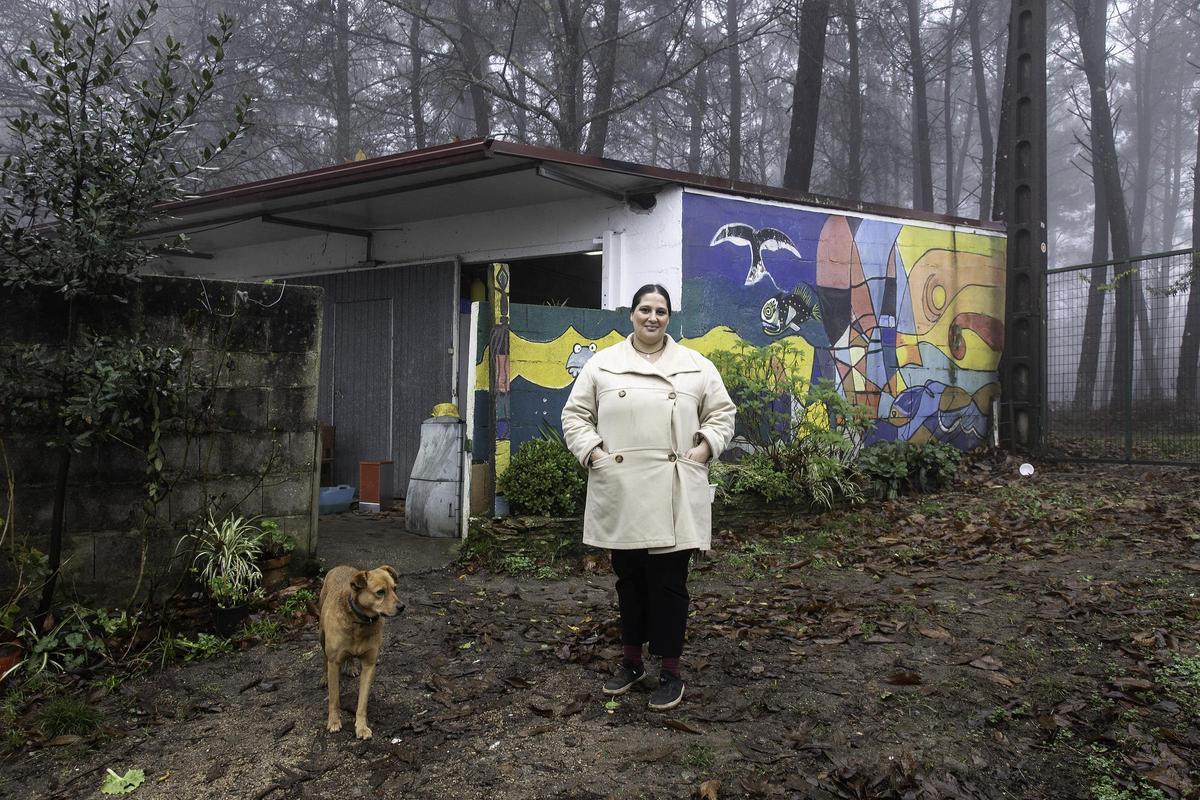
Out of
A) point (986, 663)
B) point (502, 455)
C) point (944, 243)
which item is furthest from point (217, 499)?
point (944, 243)

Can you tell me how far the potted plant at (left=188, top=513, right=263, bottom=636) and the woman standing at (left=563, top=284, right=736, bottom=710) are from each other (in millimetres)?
2234

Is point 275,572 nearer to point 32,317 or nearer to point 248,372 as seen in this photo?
point 248,372

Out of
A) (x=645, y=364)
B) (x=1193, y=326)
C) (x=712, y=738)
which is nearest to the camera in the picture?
(x=712, y=738)

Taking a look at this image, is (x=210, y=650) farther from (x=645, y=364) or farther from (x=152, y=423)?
(x=645, y=364)

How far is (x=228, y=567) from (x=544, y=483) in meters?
2.42

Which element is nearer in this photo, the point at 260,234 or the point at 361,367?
the point at 361,367

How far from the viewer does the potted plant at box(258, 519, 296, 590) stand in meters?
5.07

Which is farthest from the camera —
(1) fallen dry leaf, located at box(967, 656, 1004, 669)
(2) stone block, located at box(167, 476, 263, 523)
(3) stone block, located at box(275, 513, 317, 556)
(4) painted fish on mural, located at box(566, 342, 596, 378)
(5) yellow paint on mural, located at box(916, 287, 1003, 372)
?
(5) yellow paint on mural, located at box(916, 287, 1003, 372)

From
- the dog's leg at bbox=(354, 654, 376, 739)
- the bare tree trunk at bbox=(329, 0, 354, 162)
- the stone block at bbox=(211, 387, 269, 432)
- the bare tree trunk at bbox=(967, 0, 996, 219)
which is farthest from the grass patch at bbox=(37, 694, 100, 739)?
the bare tree trunk at bbox=(967, 0, 996, 219)

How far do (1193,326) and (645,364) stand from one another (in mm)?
11162

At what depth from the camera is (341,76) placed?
17656mm

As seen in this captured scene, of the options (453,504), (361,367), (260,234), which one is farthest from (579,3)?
(453,504)

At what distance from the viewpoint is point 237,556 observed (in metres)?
4.84

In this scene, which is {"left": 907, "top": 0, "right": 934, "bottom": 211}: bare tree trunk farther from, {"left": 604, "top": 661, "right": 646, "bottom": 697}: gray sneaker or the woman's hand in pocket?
{"left": 604, "top": 661, "right": 646, "bottom": 697}: gray sneaker
